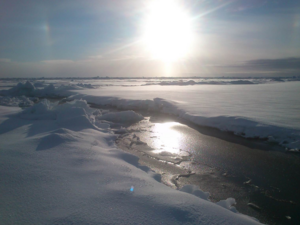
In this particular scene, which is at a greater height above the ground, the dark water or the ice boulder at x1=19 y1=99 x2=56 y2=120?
the ice boulder at x1=19 y1=99 x2=56 y2=120

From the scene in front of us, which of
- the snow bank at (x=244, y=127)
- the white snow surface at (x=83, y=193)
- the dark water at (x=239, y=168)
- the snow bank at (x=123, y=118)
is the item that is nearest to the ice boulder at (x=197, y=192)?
the white snow surface at (x=83, y=193)

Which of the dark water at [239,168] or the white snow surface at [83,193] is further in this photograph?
the dark water at [239,168]

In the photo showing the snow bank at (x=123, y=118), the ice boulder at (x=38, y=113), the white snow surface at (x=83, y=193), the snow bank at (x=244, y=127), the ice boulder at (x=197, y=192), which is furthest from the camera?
the snow bank at (x=123, y=118)

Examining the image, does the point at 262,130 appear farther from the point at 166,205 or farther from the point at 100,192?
the point at 100,192

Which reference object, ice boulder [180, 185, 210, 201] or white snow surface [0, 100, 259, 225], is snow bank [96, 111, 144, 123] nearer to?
white snow surface [0, 100, 259, 225]

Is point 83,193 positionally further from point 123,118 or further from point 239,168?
point 123,118

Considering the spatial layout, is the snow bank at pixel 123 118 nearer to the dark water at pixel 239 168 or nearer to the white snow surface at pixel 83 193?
the dark water at pixel 239 168

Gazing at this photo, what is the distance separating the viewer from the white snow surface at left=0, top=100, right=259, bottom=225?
163 centimetres

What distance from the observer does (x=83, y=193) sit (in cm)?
201

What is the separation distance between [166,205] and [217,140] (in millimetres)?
3813

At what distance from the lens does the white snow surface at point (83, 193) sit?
64.3 inches

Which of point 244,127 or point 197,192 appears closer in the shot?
point 197,192

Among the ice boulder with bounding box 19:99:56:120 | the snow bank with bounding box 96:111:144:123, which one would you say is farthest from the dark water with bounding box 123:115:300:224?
the ice boulder with bounding box 19:99:56:120


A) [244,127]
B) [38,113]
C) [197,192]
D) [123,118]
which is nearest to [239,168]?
[197,192]
